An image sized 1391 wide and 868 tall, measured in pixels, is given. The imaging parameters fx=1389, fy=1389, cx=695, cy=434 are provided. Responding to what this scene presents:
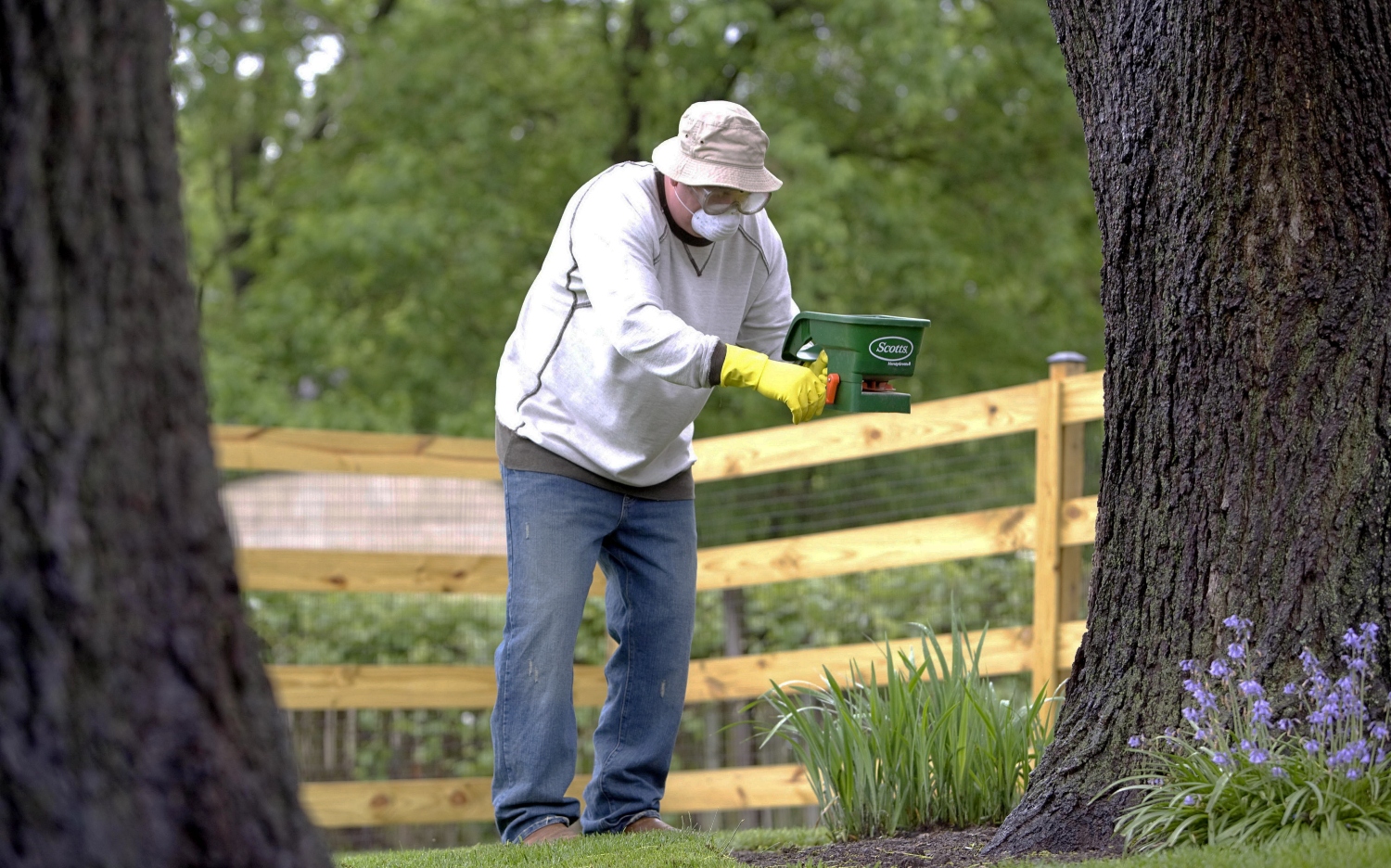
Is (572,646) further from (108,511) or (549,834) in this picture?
(108,511)

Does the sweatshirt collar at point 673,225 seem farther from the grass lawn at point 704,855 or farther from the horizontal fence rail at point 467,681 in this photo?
the horizontal fence rail at point 467,681

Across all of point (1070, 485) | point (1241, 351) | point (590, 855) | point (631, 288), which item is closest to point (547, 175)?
point (1070, 485)

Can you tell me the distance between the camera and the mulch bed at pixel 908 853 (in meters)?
2.64

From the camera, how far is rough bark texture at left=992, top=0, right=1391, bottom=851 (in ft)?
8.08

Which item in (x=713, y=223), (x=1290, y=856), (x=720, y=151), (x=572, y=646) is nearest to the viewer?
(x=1290, y=856)

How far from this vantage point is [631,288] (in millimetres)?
3020

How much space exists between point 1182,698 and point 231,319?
1037 cm

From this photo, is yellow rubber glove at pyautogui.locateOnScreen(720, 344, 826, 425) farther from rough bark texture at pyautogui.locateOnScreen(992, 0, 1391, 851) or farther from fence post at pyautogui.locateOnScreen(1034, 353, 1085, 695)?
fence post at pyautogui.locateOnScreen(1034, 353, 1085, 695)

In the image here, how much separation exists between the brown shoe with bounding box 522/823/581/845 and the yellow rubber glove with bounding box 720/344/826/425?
3.71ft

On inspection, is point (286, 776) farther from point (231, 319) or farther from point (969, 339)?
point (231, 319)

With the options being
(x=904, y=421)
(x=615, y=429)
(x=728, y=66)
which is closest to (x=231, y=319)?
(x=728, y=66)

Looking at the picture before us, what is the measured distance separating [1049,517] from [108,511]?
3.30 m

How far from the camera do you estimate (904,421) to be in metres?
4.59

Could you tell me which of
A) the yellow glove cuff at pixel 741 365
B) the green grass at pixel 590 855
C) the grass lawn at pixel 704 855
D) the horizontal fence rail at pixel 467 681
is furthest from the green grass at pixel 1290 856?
the horizontal fence rail at pixel 467 681
